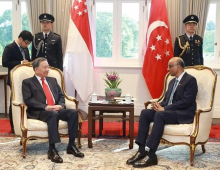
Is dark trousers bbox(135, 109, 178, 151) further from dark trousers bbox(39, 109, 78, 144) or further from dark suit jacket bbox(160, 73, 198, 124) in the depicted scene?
dark trousers bbox(39, 109, 78, 144)

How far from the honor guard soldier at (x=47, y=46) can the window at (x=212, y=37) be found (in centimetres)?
286

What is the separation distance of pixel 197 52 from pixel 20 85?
2.75m

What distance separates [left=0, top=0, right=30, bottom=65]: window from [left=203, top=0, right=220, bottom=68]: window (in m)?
3.46

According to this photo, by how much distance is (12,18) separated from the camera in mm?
6035

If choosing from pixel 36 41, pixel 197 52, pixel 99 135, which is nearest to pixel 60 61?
pixel 36 41

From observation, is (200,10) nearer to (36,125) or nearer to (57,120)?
(57,120)

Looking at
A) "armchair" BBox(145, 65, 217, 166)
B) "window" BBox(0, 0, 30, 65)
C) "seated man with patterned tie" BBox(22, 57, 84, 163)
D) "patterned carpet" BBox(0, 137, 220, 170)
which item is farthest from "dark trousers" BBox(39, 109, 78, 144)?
"window" BBox(0, 0, 30, 65)

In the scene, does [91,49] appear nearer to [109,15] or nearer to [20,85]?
[109,15]

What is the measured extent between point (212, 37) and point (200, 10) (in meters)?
0.69

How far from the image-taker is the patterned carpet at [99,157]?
323 centimetres

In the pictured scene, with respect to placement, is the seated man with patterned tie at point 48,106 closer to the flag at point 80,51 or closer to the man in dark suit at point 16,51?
the man in dark suit at point 16,51

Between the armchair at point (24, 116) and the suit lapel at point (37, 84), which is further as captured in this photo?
the suit lapel at point (37, 84)

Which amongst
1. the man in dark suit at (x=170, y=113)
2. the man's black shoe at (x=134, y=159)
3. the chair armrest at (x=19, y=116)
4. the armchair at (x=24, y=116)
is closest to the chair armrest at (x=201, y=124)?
the man in dark suit at (x=170, y=113)

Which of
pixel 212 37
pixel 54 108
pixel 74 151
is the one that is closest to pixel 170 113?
pixel 74 151
